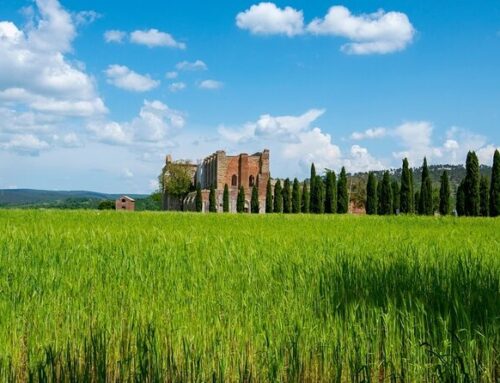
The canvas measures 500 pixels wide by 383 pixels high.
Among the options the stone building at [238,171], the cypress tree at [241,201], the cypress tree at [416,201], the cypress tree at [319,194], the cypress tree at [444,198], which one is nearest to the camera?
the cypress tree at [444,198]

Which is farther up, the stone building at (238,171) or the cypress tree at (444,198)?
the stone building at (238,171)

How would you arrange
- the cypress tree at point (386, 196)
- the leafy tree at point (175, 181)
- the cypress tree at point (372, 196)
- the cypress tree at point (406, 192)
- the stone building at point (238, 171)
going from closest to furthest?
the cypress tree at point (406, 192), the cypress tree at point (386, 196), the cypress tree at point (372, 196), the stone building at point (238, 171), the leafy tree at point (175, 181)

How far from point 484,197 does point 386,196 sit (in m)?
8.27

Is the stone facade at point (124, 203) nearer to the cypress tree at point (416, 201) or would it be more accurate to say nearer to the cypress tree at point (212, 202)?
the cypress tree at point (212, 202)

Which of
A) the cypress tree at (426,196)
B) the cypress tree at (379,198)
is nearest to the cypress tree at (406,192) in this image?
the cypress tree at (426,196)

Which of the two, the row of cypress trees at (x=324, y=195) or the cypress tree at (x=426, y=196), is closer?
the cypress tree at (x=426, y=196)

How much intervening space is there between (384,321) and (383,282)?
1384 millimetres

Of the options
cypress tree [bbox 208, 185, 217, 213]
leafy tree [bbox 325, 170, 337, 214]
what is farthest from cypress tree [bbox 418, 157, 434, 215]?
cypress tree [bbox 208, 185, 217, 213]

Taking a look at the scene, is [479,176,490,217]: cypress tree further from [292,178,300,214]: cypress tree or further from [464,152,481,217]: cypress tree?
[292,178,300,214]: cypress tree

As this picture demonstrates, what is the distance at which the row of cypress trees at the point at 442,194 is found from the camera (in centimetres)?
3919

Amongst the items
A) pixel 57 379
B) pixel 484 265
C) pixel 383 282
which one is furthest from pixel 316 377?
pixel 484 265

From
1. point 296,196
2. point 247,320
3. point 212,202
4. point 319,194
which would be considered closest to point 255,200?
point 212,202

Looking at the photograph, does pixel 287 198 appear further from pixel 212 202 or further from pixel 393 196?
pixel 393 196

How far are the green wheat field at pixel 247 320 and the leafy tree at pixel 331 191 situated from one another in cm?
4392
